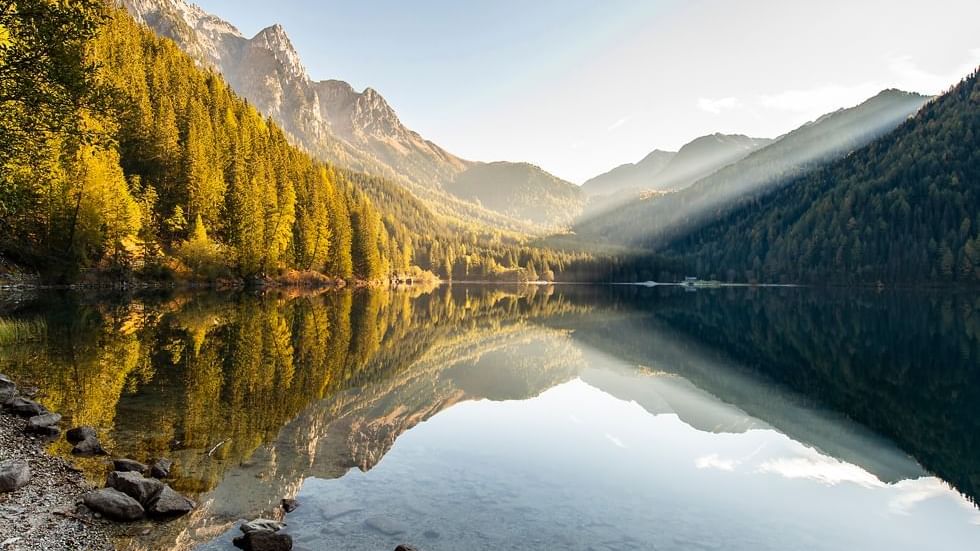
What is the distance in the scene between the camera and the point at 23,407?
14727 millimetres

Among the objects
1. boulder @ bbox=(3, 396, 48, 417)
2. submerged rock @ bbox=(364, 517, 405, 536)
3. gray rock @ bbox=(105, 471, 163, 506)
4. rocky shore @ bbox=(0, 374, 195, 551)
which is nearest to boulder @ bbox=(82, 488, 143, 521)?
rocky shore @ bbox=(0, 374, 195, 551)

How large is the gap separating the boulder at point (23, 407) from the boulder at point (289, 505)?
884 cm

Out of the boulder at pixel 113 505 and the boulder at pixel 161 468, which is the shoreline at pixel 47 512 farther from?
the boulder at pixel 161 468

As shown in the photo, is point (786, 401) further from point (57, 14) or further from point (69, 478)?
point (57, 14)

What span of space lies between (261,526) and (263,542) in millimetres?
705

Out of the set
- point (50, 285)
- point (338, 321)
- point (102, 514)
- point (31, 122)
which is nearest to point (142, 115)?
point (50, 285)

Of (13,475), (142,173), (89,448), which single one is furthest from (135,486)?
(142,173)

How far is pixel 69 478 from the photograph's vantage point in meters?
10.9

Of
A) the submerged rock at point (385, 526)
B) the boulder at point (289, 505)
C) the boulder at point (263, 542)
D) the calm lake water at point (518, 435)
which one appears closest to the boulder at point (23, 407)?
the calm lake water at point (518, 435)

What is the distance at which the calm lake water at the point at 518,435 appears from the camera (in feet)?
37.4

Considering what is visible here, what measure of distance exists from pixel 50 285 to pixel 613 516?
7247 centimetres

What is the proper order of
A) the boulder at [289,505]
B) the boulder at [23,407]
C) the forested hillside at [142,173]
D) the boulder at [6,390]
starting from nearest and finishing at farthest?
the boulder at [289,505] → the boulder at [23,407] → the boulder at [6,390] → the forested hillside at [142,173]

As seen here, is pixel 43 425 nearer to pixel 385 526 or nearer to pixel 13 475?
pixel 13 475

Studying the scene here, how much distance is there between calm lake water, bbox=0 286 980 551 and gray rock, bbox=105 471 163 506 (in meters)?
Result: 0.82
